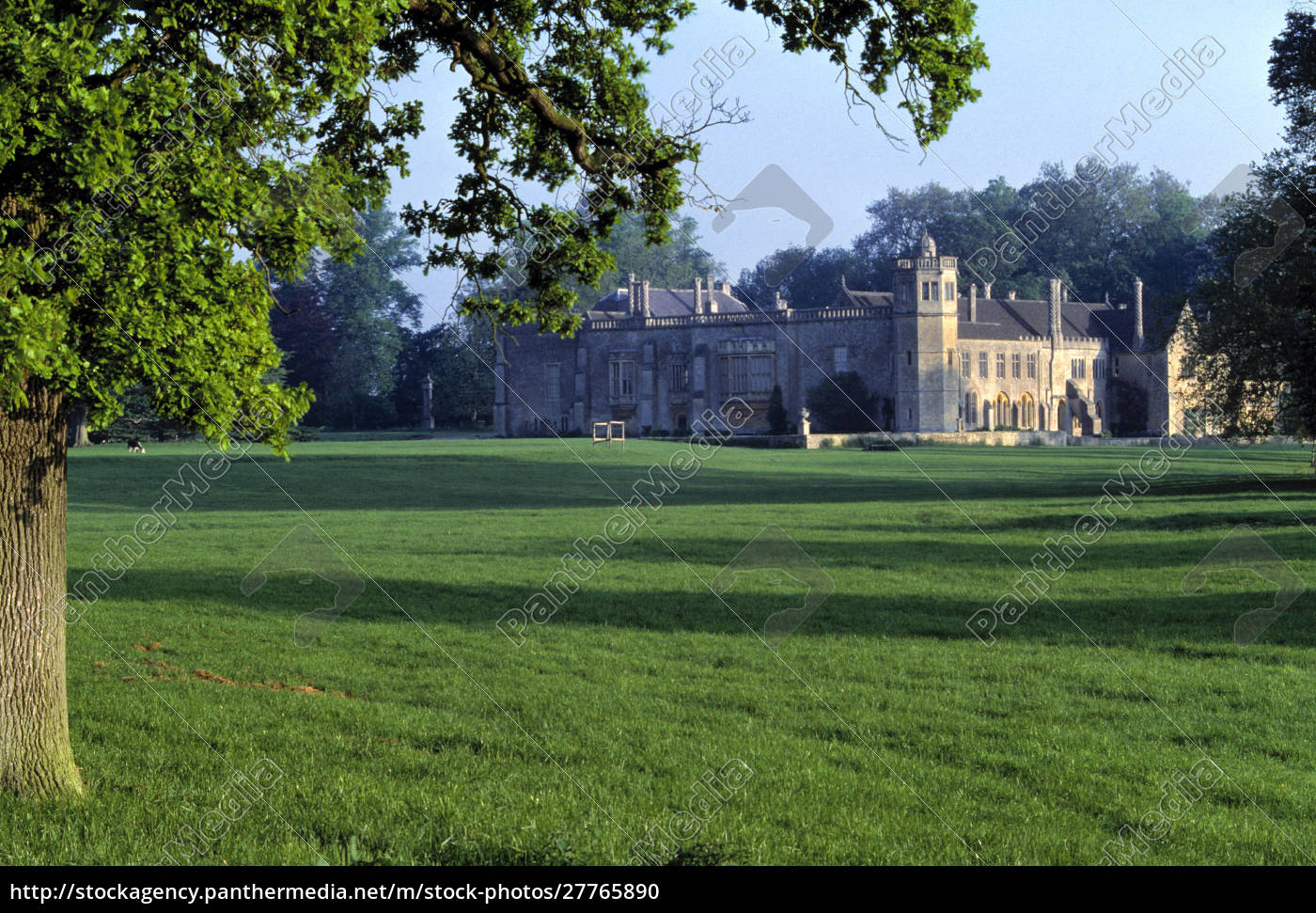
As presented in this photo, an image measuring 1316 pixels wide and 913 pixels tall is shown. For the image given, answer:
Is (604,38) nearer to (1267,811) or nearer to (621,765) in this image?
(621,765)

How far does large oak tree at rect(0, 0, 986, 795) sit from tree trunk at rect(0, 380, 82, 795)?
11mm

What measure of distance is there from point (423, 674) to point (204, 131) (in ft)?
18.4

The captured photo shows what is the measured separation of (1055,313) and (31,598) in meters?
81.3

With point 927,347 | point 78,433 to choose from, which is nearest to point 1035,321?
point 927,347

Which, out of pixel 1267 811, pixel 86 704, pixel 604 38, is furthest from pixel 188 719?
pixel 1267 811

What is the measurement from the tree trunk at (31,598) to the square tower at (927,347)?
6910 cm

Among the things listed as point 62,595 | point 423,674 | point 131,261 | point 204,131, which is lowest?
point 423,674

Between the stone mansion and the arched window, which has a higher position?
the stone mansion

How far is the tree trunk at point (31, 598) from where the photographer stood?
283 inches

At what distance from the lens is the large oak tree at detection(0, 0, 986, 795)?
6039mm

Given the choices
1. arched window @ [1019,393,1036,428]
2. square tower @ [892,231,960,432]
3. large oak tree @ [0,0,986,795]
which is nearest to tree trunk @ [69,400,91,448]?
square tower @ [892,231,960,432]

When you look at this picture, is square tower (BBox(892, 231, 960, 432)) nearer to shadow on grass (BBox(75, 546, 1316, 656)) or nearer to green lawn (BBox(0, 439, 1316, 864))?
green lawn (BBox(0, 439, 1316, 864))
